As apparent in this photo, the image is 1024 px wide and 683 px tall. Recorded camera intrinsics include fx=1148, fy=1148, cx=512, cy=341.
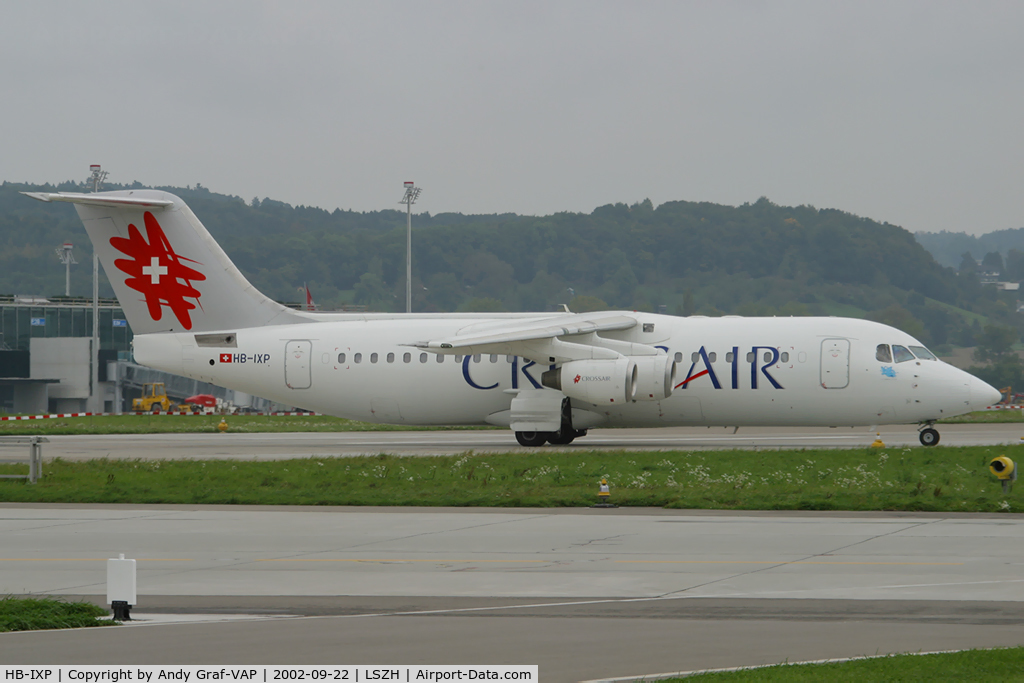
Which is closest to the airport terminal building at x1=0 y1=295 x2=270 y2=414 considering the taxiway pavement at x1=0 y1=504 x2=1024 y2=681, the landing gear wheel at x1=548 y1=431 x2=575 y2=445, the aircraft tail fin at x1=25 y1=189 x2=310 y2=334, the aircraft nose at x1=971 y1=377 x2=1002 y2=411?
the aircraft tail fin at x1=25 y1=189 x2=310 y2=334

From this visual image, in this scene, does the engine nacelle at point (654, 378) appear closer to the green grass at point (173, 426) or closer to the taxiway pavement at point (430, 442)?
the taxiway pavement at point (430, 442)

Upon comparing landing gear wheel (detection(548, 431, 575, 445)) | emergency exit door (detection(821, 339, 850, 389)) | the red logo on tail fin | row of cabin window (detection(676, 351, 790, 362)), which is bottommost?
landing gear wheel (detection(548, 431, 575, 445))

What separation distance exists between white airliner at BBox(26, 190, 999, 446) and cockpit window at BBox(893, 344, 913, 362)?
0.04m

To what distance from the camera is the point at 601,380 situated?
3114cm

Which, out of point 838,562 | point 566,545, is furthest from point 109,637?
point 838,562

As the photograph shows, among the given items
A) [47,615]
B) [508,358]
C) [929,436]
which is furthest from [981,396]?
[47,615]

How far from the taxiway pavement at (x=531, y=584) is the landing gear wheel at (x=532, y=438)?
13.1 meters

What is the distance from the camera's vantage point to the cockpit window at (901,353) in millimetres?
31328

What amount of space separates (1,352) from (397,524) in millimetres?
81997

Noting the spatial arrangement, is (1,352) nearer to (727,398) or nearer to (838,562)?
(727,398)

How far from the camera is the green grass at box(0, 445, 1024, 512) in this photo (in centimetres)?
2027

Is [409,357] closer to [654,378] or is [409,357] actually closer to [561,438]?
[561,438]

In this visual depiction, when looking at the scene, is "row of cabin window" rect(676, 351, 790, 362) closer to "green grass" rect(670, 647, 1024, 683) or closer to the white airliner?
the white airliner

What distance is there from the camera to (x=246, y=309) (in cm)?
3500
